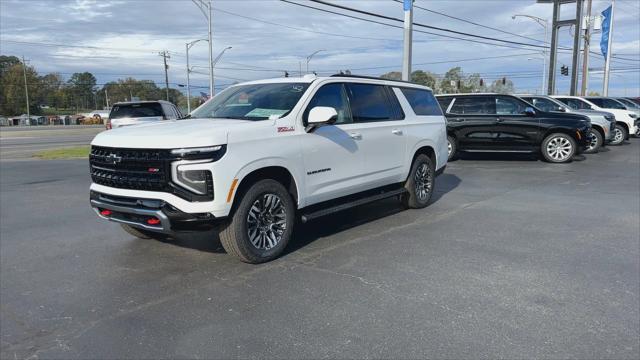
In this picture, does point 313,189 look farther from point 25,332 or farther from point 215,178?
point 25,332

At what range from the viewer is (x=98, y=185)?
198 inches

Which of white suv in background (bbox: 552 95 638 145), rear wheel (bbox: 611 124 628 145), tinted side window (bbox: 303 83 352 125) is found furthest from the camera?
rear wheel (bbox: 611 124 628 145)

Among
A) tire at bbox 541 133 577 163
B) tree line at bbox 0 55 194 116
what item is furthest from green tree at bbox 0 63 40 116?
tire at bbox 541 133 577 163

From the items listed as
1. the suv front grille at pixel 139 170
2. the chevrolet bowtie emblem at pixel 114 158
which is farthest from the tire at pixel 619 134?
the chevrolet bowtie emblem at pixel 114 158

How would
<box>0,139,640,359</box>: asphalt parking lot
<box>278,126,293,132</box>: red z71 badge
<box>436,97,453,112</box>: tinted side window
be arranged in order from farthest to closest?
<box>436,97,453,112</box>: tinted side window < <box>278,126,293,132</box>: red z71 badge < <box>0,139,640,359</box>: asphalt parking lot

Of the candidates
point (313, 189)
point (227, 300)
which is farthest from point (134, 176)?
point (313, 189)

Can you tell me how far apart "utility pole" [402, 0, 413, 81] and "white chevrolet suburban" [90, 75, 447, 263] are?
1018 cm

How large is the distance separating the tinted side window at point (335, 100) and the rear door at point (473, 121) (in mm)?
8630

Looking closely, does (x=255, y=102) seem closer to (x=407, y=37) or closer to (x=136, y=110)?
(x=136, y=110)

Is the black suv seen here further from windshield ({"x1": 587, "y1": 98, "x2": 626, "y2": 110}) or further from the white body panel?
windshield ({"x1": 587, "y1": 98, "x2": 626, "y2": 110})

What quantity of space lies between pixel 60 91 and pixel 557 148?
120 meters

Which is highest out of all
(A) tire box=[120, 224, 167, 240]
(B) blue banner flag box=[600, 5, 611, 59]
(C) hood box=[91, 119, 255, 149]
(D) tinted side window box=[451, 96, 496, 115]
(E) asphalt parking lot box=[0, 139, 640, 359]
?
(B) blue banner flag box=[600, 5, 611, 59]

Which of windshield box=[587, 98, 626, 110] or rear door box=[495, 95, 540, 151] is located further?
windshield box=[587, 98, 626, 110]

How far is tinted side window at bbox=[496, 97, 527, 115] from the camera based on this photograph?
1341 centimetres
